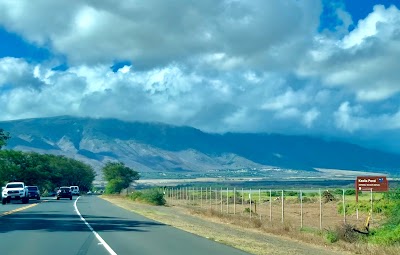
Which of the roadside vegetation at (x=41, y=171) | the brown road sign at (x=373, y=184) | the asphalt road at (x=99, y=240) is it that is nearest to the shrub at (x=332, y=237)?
the asphalt road at (x=99, y=240)

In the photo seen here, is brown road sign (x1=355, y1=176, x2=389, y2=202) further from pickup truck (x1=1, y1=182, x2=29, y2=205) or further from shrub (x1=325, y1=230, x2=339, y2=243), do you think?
pickup truck (x1=1, y1=182, x2=29, y2=205)

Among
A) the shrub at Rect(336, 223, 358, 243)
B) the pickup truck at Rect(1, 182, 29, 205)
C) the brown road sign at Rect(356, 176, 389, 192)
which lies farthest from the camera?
the pickup truck at Rect(1, 182, 29, 205)

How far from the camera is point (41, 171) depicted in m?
134

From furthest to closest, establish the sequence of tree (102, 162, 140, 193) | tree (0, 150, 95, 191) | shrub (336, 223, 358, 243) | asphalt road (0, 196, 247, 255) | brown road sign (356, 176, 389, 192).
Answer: tree (102, 162, 140, 193)
tree (0, 150, 95, 191)
brown road sign (356, 176, 389, 192)
shrub (336, 223, 358, 243)
asphalt road (0, 196, 247, 255)

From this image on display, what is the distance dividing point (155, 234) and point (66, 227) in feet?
17.1

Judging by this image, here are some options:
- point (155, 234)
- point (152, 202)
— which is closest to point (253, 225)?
point (155, 234)

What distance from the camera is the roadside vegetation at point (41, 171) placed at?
105m

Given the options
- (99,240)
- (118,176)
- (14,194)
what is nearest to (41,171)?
(118,176)

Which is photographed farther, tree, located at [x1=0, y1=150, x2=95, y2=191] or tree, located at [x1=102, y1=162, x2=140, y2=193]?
tree, located at [x1=102, y1=162, x2=140, y2=193]

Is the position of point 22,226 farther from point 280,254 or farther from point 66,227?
point 280,254

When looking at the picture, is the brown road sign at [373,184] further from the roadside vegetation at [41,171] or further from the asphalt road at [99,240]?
the roadside vegetation at [41,171]

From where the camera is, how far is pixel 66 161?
587ft

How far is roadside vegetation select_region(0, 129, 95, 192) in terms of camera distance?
105m

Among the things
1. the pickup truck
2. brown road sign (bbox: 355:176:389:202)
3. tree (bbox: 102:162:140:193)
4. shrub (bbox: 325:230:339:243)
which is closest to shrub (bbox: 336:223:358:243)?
shrub (bbox: 325:230:339:243)
